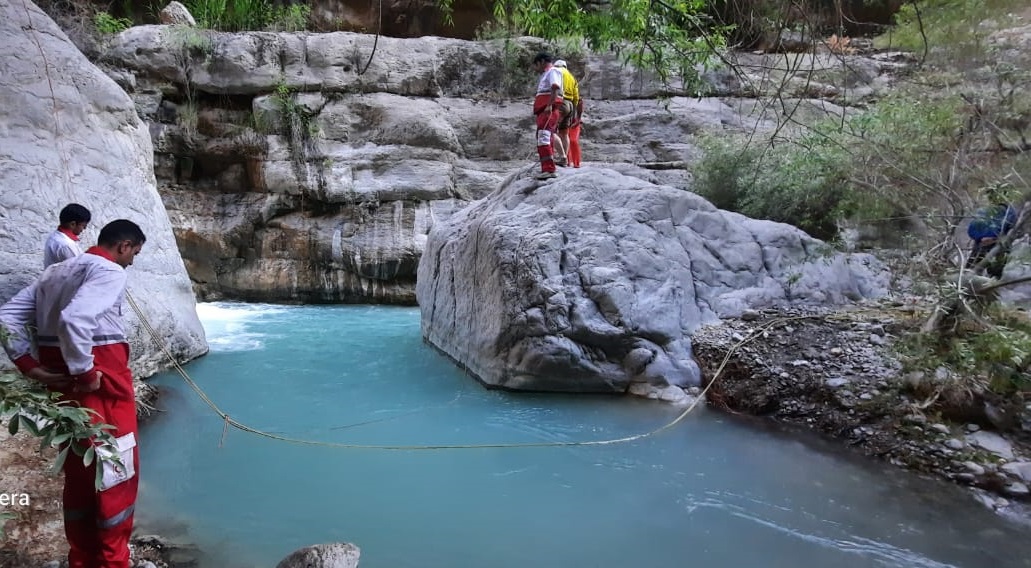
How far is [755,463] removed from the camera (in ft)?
13.2

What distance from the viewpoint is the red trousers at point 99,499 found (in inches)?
90.4

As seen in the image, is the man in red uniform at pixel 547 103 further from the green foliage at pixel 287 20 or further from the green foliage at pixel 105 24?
the green foliage at pixel 105 24

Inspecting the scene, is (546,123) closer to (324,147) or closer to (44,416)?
(44,416)

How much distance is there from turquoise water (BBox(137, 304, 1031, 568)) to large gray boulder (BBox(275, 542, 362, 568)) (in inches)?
17.5

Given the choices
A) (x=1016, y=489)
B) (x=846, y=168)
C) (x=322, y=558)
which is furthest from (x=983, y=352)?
(x=322, y=558)

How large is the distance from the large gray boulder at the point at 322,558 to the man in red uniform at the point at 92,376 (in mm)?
728

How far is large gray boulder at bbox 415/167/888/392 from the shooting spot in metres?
5.47

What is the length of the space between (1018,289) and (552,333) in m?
5.38

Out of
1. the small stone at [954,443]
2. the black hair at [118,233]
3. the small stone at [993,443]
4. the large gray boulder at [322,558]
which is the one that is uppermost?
the black hair at [118,233]

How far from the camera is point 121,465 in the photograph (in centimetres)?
206

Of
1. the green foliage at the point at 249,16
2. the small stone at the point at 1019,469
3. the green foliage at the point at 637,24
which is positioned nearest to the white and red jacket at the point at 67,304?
the green foliage at the point at 637,24

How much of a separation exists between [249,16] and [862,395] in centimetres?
1537
